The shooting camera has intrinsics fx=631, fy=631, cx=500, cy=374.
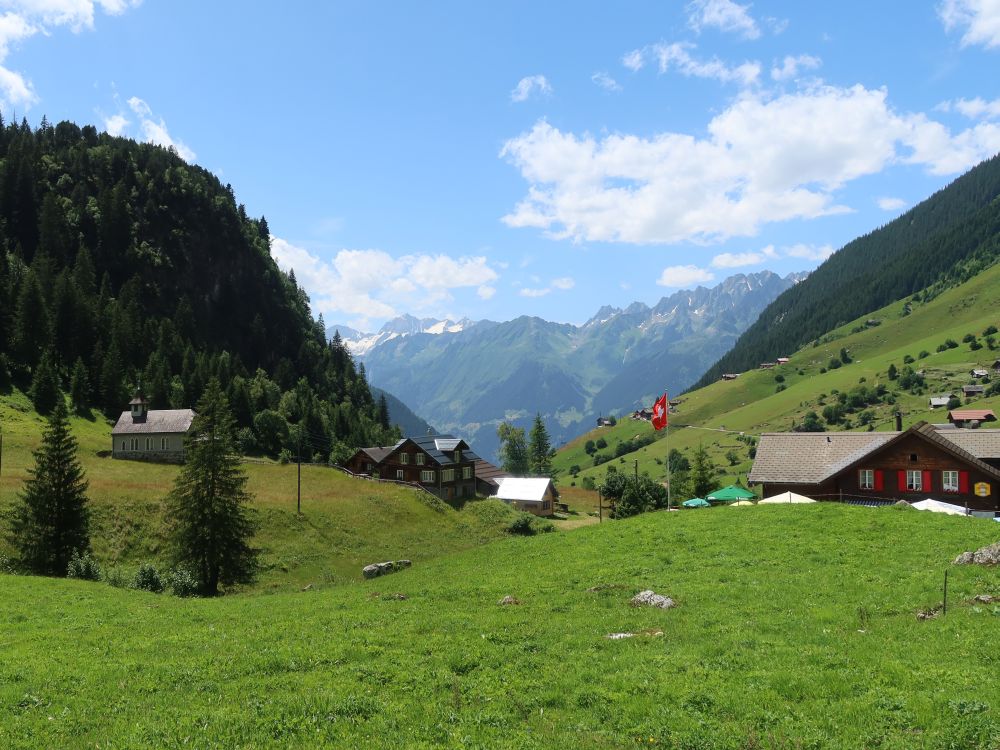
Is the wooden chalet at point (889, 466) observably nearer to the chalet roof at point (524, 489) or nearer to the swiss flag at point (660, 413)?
the swiss flag at point (660, 413)

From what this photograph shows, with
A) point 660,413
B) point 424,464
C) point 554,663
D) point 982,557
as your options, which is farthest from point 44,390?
point 982,557

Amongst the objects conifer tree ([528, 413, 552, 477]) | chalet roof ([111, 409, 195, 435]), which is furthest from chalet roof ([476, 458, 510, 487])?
chalet roof ([111, 409, 195, 435])

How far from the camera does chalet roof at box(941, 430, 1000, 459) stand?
2333 inches

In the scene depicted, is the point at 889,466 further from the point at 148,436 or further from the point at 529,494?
the point at 148,436

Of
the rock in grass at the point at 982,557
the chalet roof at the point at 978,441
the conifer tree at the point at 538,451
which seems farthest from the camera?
the conifer tree at the point at 538,451

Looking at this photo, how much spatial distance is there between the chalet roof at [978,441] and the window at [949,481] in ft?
11.3

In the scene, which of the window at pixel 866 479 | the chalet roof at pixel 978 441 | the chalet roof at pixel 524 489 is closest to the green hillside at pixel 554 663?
the window at pixel 866 479

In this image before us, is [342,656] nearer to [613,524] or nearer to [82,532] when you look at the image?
[613,524]

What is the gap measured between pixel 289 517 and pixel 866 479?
5861 centimetres

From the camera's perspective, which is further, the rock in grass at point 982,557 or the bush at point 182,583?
the bush at point 182,583

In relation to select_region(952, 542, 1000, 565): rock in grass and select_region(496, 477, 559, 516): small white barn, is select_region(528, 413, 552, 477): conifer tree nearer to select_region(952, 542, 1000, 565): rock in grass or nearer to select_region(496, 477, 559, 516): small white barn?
select_region(496, 477, 559, 516): small white barn

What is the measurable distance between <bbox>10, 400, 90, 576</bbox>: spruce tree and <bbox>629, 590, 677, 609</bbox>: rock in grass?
45.4 meters

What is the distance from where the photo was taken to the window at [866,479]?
58.5 metres

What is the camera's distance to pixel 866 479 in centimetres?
5878
